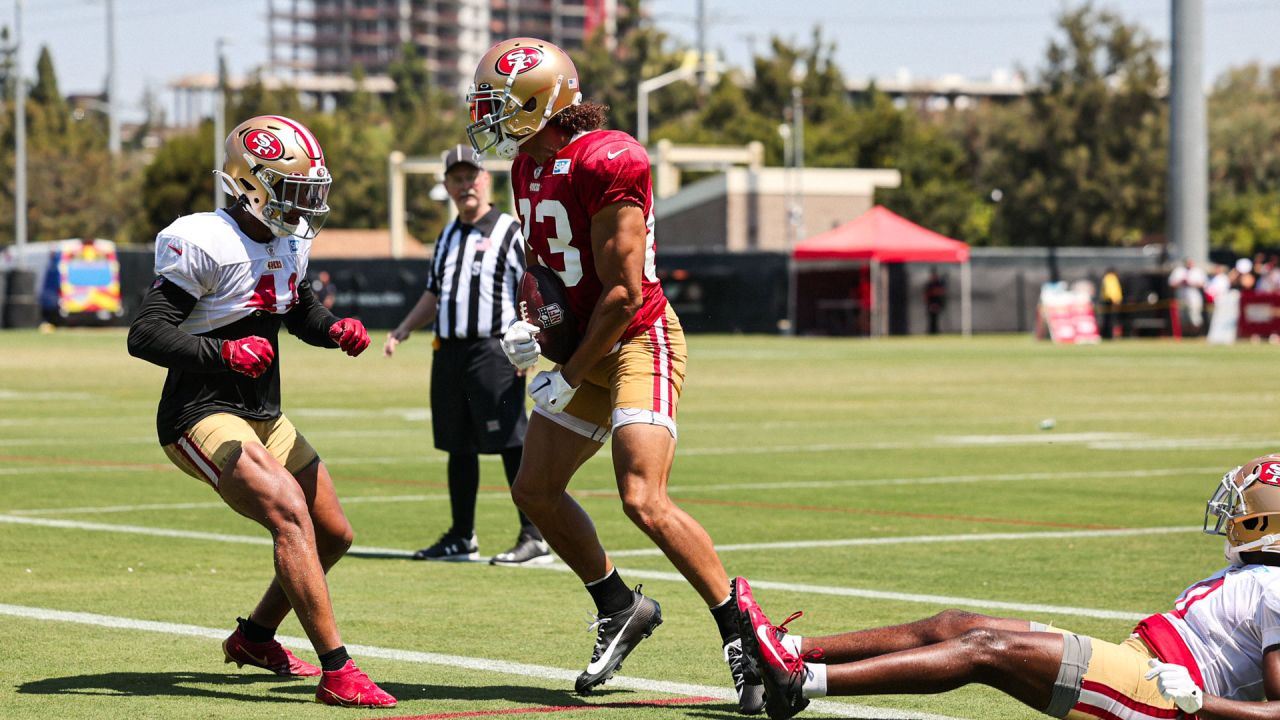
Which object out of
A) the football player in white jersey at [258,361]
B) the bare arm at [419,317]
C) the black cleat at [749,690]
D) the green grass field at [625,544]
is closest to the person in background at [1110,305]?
the green grass field at [625,544]

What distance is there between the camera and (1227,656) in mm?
5617

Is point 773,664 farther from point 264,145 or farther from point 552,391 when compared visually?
point 264,145

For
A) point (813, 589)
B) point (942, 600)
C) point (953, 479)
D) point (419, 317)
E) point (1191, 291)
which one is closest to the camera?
point (942, 600)

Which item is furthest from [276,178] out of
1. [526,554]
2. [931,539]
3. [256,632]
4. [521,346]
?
[931,539]

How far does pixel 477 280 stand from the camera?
1115cm

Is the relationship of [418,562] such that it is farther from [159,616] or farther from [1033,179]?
[1033,179]

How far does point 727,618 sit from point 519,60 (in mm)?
2159

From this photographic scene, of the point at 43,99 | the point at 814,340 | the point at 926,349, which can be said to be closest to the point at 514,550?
the point at 926,349

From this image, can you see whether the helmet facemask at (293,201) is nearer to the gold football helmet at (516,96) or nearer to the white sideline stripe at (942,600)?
the gold football helmet at (516,96)

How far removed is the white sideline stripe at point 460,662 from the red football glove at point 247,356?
1.43 m

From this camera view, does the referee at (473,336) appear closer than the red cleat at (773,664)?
No

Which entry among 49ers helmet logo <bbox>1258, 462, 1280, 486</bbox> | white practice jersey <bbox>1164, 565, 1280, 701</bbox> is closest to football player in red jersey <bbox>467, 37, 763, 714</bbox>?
white practice jersey <bbox>1164, 565, 1280, 701</bbox>

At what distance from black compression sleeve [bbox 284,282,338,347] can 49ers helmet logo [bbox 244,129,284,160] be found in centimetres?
59

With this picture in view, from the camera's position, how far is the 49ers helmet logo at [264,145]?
7102 millimetres
